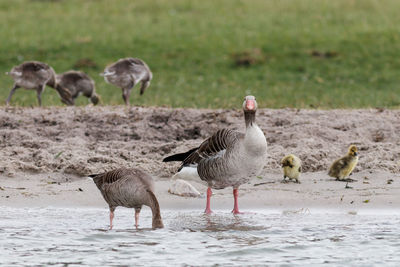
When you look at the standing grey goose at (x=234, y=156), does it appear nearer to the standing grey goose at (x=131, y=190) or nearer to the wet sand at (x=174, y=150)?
the wet sand at (x=174, y=150)

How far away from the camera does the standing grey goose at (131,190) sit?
9.23 meters

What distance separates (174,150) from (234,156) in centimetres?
297

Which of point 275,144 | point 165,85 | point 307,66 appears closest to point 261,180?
point 275,144

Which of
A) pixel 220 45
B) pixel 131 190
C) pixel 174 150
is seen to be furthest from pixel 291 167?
pixel 220 45

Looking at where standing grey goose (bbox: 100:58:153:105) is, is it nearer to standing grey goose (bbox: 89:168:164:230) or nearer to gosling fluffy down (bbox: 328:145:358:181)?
gosling fluffy down (bbox: 328:145:358:181)

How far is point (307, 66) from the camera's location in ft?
87.8

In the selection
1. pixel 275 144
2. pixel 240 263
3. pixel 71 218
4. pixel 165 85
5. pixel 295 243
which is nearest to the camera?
pixel 240 263

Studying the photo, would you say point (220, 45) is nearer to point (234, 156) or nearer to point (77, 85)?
point (77, 85)

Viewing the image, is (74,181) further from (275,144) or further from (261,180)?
(275,144)

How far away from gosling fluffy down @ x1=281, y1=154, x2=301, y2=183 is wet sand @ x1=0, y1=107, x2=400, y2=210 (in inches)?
7.3

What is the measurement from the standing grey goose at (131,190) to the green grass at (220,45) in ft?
28.7

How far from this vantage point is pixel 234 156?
984cm

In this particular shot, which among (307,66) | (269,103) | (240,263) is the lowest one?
(240,263)

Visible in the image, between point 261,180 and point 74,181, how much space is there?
8.84 ft
